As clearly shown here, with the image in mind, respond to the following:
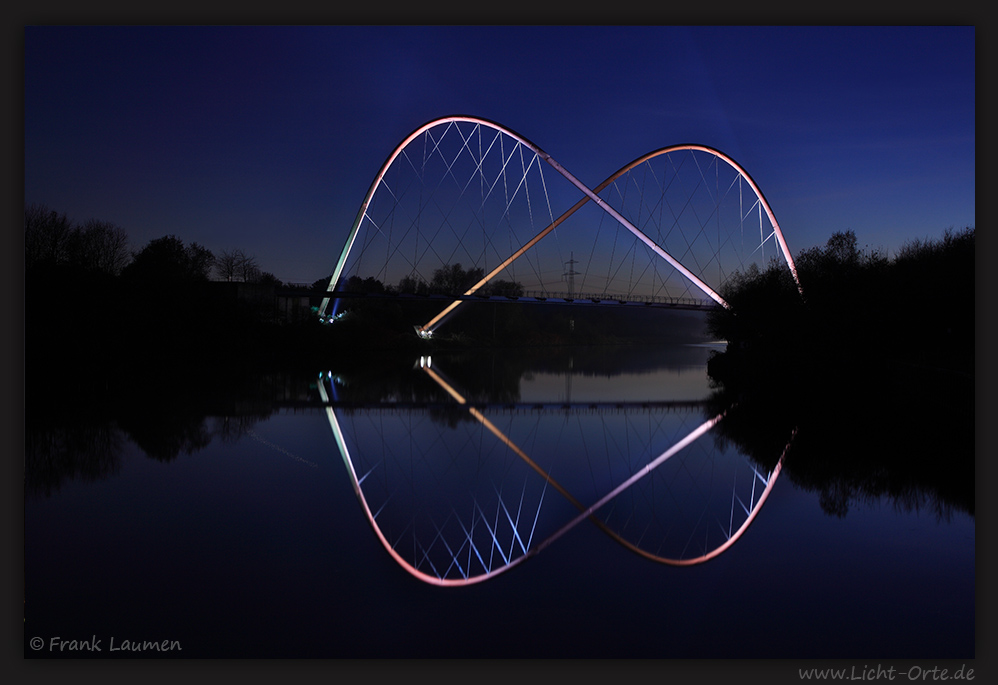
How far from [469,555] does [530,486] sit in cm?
277

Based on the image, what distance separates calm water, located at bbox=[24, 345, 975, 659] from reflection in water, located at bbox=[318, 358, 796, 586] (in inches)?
1.7

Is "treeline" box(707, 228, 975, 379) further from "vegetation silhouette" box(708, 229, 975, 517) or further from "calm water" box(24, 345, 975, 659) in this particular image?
"calm water" box(24, 345, 975, 659)

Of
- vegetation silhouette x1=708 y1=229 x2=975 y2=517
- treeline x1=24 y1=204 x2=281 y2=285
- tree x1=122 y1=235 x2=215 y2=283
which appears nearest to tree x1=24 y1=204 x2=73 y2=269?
treeline x1=24 y1=204 x2=281 y2=285

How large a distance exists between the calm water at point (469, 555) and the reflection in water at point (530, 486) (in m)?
0.04

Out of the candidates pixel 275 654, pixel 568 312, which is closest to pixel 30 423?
pixel 275 654

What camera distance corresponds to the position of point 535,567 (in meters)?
5.79

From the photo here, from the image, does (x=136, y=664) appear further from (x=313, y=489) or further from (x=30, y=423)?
(x=30, y=423)

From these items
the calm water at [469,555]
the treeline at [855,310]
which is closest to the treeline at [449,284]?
the treeline at [855,310]

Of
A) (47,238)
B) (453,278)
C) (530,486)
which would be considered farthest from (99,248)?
(453,278)

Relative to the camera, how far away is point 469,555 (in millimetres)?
6039

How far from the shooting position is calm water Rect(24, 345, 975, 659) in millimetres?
4734

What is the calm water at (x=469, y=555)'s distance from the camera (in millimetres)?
4734

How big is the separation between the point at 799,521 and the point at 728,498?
1.03 m

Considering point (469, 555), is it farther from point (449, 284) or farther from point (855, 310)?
point (449, 284)
